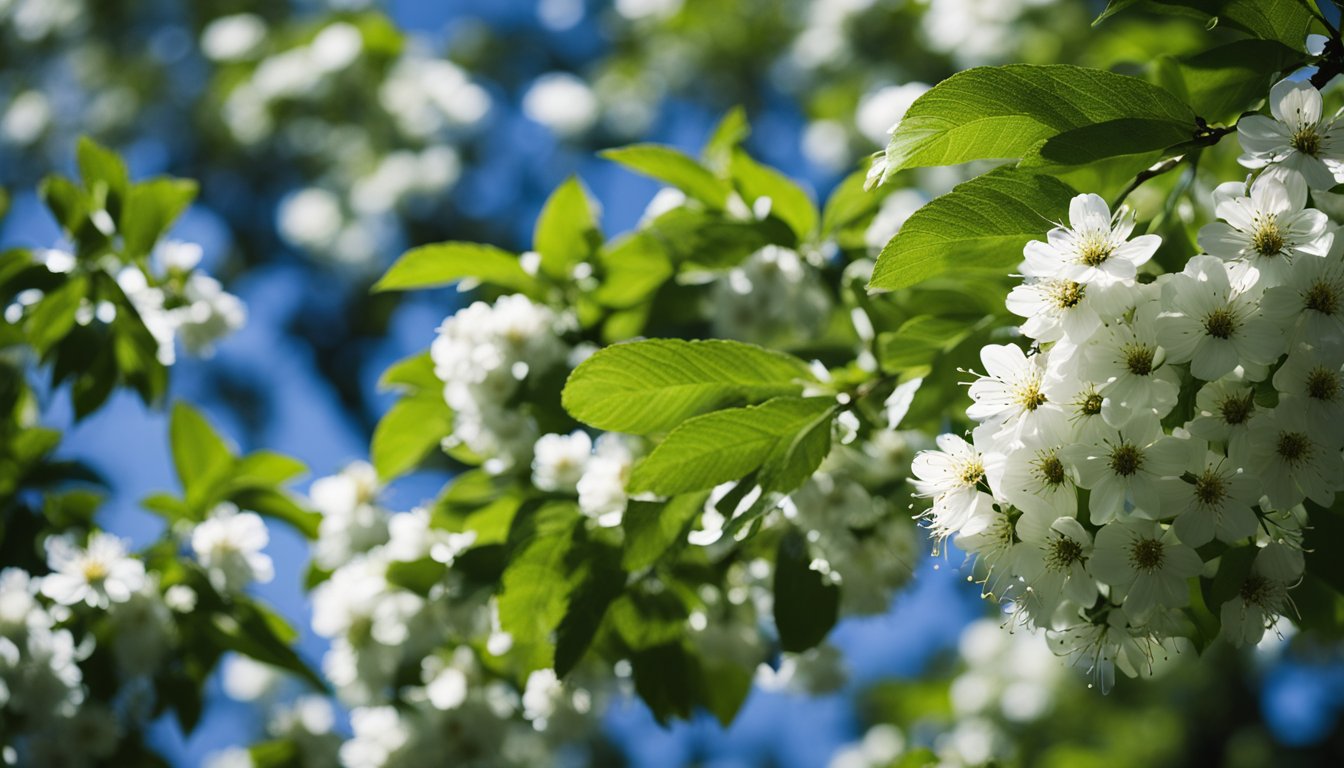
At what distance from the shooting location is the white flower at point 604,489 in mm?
1656

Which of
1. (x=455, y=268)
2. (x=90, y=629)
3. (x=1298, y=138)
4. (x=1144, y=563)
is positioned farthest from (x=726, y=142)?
(x=90, y=629)

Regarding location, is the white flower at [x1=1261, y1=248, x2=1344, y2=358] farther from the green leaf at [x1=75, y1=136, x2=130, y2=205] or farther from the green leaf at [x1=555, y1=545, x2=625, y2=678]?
the green leaf at [x1=75, y1=136, x2=130, y2=205]

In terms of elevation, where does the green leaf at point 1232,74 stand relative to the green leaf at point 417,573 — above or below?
above

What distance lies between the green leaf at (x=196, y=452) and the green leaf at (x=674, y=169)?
1.03 metres

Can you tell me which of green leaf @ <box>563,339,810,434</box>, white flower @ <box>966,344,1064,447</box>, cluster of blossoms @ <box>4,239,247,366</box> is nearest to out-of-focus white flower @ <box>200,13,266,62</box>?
cluster of blossoms @ <box>4,239,247,366</box>

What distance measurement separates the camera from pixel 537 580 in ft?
5.26

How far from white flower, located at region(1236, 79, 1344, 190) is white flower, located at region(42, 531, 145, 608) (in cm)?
191

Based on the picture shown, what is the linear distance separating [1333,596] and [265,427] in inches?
207

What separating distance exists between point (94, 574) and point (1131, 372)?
70.9 inches

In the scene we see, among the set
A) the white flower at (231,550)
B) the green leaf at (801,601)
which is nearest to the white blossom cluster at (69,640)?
the white flower at (231,550)

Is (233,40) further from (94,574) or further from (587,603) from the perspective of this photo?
(587,603)

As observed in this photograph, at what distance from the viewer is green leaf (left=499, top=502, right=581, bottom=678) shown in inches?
62.8

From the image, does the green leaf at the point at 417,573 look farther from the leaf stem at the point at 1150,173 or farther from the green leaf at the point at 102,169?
the leaf stem at the point at 1150,173

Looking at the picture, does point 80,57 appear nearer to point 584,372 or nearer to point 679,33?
point 679,33
